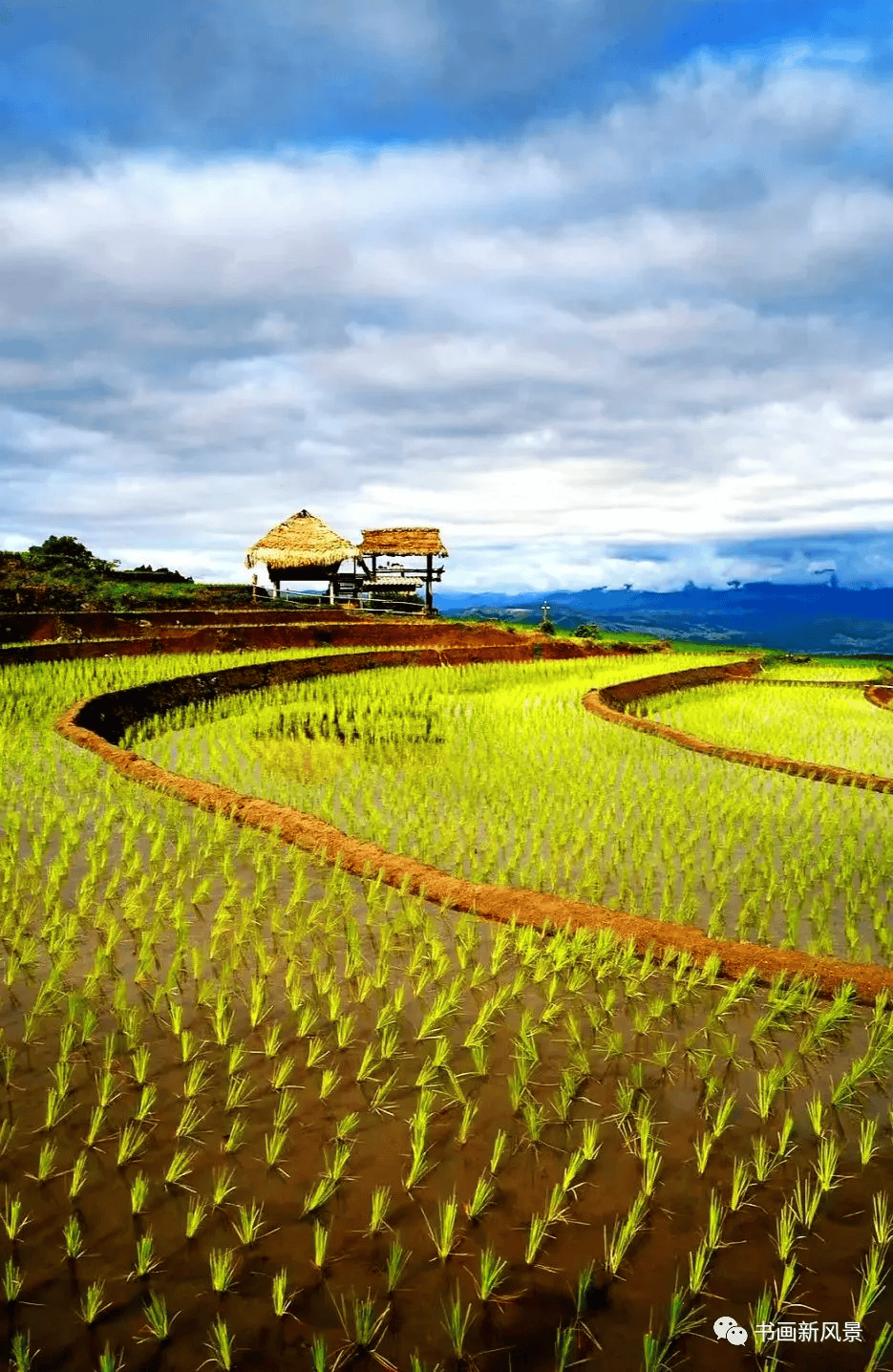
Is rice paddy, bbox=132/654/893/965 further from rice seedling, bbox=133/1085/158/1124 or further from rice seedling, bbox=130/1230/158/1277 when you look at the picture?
rice seedling, bbox=130/1230/158/1277

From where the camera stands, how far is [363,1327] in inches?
64.4

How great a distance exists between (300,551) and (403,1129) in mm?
27760

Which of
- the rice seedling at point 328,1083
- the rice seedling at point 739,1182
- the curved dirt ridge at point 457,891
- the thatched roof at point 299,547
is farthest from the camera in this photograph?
the thatched roof at point 299,547

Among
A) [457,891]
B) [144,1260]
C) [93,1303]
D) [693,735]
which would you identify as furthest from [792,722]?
[93,1303]

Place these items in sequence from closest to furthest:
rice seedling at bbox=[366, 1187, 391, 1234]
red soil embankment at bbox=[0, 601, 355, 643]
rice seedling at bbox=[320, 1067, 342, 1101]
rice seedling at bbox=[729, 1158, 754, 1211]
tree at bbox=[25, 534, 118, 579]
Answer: rice seedling at bbox=[366, 1187, 391, 1234], rice seedling at bbox=[729, 1158, 754, 1211], rice seedling at bbox=[320, 1067, 342, 1101], red soil embankment at bbox=[0, 601, 355, 643], tree at bbox=[25, 534, 118, 579]

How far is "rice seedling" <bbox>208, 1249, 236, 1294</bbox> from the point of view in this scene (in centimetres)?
172

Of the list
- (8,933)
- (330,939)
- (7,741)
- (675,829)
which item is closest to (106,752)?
(7,741)

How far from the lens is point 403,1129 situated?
229 centimetres

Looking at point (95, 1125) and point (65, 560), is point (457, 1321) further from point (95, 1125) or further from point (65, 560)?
point (65, 560)

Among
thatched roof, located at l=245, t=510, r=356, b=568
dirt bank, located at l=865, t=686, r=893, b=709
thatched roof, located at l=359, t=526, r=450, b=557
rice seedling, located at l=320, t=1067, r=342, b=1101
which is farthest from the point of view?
thatched roof, located at l=359, t=526, r=450, b=557

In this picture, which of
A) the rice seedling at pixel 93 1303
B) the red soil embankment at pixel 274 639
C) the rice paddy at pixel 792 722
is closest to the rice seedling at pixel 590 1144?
the rice seedling at pixel 93 1303

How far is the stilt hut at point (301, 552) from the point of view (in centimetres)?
2875

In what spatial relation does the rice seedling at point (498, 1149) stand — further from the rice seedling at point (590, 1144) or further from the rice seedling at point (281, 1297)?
the rice seedling at point (281, 1297)

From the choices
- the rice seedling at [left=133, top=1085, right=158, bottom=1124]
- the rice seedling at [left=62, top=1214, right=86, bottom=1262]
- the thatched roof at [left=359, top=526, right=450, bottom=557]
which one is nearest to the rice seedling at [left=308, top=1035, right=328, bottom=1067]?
the rice seedling at [left=133, top=1085, right=158, bottom=1124]
